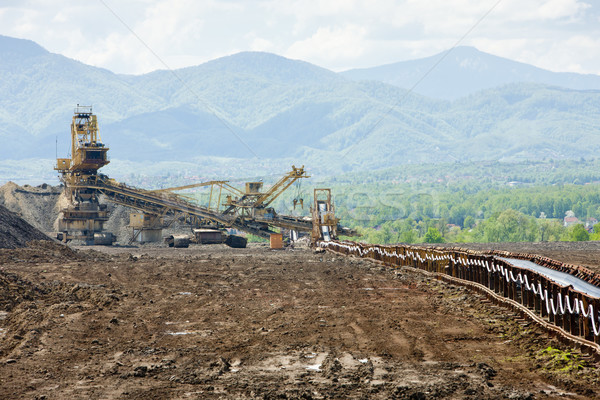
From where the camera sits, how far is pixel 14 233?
48.9 m

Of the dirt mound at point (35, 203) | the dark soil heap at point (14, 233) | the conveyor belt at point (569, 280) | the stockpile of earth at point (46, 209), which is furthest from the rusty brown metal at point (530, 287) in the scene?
the dirt mound at point (35, 203)

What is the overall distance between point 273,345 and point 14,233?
119ft

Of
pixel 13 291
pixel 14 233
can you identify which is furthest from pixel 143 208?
pixel 13 291

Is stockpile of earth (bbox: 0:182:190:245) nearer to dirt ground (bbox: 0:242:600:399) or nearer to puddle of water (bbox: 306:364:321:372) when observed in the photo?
dirt ground (bbox: 0:242:600:399)

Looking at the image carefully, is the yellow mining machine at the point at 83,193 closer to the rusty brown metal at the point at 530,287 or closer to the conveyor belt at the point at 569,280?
the rusty brown metal at the point at 530,287

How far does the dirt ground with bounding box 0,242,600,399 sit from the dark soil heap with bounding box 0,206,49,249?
18697mm

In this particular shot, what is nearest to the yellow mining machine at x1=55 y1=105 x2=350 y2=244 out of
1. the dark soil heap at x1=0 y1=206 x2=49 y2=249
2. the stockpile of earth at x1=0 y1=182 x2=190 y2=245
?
the stockpile of earth at x1=0 y1=182 x2=190 y2=245

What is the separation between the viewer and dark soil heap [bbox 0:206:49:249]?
46.0 meters

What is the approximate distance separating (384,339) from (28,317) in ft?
29.9

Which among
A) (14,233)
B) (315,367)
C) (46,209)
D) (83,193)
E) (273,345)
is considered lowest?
(315,367)

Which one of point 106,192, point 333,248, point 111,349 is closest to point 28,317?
point 111,349

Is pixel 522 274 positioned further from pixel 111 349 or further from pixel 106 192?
pixel 106 192

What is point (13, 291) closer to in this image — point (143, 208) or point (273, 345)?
point (273, 345)

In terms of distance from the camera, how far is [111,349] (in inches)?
642
